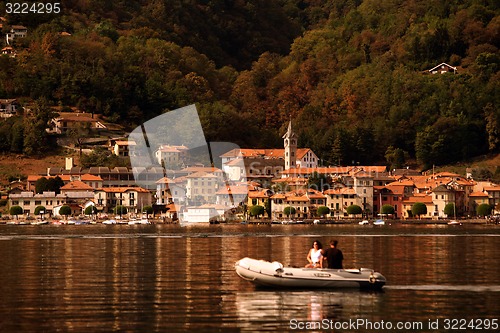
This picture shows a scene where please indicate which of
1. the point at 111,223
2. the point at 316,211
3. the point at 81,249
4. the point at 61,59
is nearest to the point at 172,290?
the point at 81,249

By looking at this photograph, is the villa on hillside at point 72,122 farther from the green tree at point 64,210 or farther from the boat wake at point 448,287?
the boat wake at point 448,287

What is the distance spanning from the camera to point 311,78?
160m

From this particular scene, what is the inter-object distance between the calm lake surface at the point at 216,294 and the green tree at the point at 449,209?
2088 inches

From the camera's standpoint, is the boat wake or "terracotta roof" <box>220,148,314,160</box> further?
"terracotta roof" <box>220,148,314,160</box>

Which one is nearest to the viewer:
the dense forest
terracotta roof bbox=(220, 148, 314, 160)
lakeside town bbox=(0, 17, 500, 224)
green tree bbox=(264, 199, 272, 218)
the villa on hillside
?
lakeside town bbox=(0, 17, 500, 224)

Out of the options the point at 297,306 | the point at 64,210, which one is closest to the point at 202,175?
the point at 64,210

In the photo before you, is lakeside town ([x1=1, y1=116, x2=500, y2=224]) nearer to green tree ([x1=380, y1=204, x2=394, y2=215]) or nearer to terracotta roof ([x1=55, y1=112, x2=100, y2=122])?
green tree ([x1=380, y1=204, x2=394, y2=215])

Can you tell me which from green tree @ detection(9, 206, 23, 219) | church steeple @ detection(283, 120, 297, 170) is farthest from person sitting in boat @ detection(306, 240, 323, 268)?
church steeple @ detection(283, 120, 297, 170)

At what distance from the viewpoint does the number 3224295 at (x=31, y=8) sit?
6142 inches

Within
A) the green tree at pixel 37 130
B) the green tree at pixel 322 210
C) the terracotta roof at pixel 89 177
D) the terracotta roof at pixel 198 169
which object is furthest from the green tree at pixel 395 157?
the green tree at pixel 37 130

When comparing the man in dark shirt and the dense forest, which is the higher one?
the dense forest

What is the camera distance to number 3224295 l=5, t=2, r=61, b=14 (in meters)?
156

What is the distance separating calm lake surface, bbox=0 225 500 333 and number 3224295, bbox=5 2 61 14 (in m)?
113

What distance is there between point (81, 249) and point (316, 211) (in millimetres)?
55331
